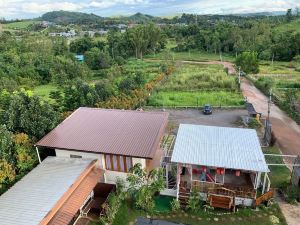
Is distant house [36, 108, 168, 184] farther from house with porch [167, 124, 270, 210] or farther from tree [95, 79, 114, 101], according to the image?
tree [95, 79, 114, 101]

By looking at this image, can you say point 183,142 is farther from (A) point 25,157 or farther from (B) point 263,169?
(A) point 25,157

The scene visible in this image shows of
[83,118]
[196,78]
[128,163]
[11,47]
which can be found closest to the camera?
[128,163]

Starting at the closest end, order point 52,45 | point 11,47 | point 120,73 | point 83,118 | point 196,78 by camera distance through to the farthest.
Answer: point 83,118 < point 196,78 < point 120,73 < point 11,47 < point 52,45

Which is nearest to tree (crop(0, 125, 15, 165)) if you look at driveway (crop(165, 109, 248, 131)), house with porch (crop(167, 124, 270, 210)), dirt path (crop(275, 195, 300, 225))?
house with porch (crop(167, 124, 270, 210))

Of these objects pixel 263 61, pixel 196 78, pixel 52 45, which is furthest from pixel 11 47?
pixel 263 61

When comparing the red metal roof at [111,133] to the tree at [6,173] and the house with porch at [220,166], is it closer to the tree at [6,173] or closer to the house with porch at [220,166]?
the house with porch at [220,166]

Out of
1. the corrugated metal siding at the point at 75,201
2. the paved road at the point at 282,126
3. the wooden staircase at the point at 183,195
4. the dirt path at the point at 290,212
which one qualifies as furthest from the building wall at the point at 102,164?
the paved road at the point at 282,126

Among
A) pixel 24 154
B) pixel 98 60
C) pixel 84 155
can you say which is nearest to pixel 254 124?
pixel 84 155
